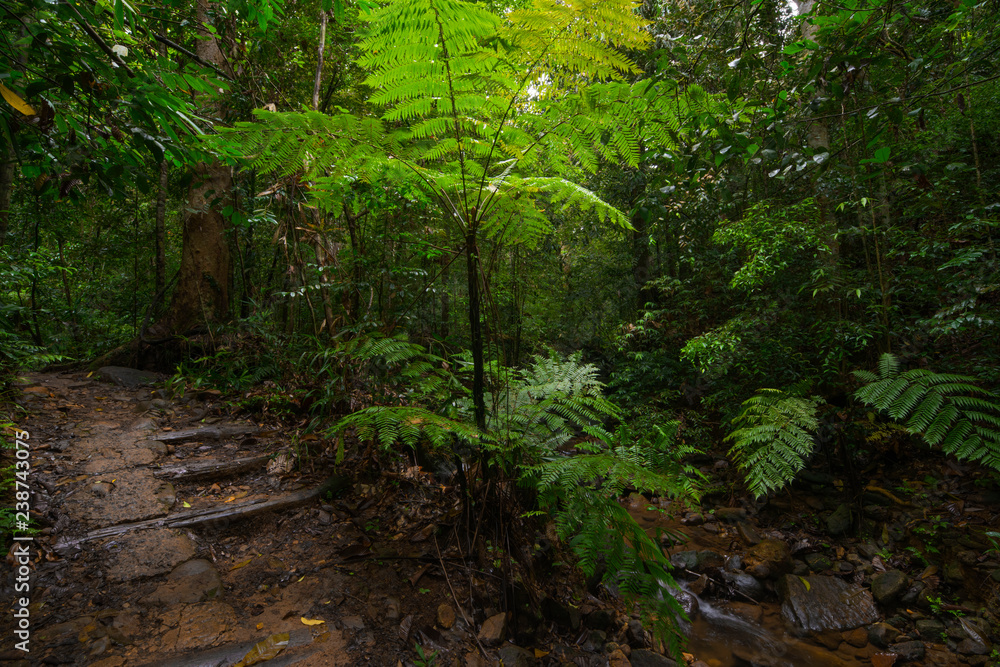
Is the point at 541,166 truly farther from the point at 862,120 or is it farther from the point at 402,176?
the point at 862,120

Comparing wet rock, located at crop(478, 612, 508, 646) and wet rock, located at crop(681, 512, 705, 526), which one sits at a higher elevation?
wet rock, located at crop(478, 612, 508, 646)

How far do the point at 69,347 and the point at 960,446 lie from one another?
34.2 feet

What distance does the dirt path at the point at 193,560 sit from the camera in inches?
80.4

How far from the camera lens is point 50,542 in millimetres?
2465

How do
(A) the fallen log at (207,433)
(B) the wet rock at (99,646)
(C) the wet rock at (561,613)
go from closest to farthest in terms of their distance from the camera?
(B) the wet rock at (99,646) < (C) the wet rock at (561,613) < (A) the fallen log at (207,433)

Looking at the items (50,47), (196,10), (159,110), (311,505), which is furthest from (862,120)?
(196,10)

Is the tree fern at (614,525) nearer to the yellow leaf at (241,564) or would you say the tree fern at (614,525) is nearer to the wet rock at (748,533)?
the yellow leaf at (241,564)

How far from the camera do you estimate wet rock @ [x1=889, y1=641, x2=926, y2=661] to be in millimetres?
3109

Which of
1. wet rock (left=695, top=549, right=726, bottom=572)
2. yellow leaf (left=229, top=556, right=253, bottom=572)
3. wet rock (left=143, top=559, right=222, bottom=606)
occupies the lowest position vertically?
wet rock (left=695, top=549, right=726, bottom=572)

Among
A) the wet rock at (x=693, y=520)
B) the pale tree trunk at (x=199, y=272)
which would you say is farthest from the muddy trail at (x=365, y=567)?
the pale tree trunk at (x=199, y=272)

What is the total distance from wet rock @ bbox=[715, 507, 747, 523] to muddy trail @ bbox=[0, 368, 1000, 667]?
0.16 feet

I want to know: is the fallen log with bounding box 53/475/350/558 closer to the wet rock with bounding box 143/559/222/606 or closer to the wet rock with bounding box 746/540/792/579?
the wet rock with bounding box 143/559/222/606

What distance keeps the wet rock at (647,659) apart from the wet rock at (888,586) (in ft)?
7.59

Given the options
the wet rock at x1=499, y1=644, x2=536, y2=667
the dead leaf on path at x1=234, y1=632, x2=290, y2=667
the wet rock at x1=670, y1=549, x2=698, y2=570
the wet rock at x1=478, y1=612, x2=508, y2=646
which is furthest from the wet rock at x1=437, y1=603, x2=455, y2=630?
the wet rock at x1=670, y1=549, x2=698, y2=570
